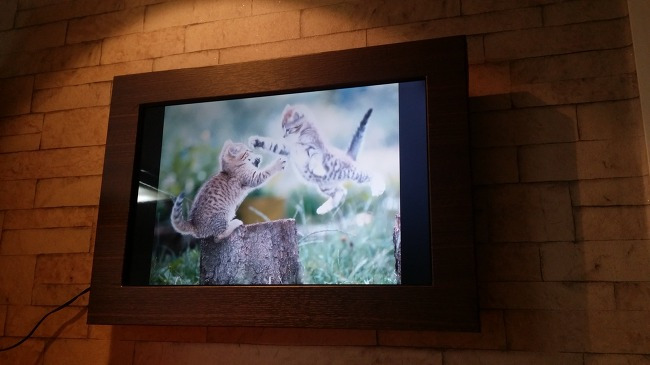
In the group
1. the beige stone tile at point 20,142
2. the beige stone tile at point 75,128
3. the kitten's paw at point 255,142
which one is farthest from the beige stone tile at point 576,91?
the beige stone tile at point 20,142

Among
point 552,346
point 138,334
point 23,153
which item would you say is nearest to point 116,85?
point 23,153

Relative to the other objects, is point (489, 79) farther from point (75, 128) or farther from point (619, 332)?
point (75, 128)

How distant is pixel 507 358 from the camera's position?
1182mm

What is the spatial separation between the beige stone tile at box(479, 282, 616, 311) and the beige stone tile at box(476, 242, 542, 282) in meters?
0.02

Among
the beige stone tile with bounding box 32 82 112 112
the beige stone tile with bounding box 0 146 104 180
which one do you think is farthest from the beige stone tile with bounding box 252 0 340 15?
the beige stone tile with bounding box 0 146 104 180

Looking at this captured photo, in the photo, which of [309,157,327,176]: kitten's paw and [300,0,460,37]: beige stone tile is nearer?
[309,157,327,176]: kitten's paw

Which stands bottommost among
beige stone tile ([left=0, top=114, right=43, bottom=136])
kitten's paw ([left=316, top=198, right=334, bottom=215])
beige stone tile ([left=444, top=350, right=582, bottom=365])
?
beige stone tile ([left=444, top=350, right=582, bottom=365])

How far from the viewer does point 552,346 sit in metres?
1.16

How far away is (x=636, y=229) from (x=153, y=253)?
3.74 ft

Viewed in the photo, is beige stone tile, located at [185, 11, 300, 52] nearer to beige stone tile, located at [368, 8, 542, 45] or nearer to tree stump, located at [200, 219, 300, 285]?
beige stone tile, located at [368, 8, 542, 45]

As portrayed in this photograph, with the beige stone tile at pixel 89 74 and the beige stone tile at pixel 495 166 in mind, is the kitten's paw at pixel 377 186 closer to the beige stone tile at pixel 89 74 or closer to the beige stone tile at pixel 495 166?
the beige stone tile at pixel 495 166

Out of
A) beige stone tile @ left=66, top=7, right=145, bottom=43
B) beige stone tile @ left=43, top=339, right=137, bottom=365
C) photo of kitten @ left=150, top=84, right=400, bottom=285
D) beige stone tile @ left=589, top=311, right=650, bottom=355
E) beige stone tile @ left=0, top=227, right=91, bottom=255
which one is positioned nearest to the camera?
beige stone tile @ left=589, top=311, right=650, bottom=355

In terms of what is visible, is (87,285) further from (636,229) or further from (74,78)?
(636,229)

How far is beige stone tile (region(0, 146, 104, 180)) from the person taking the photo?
158 centimetres
